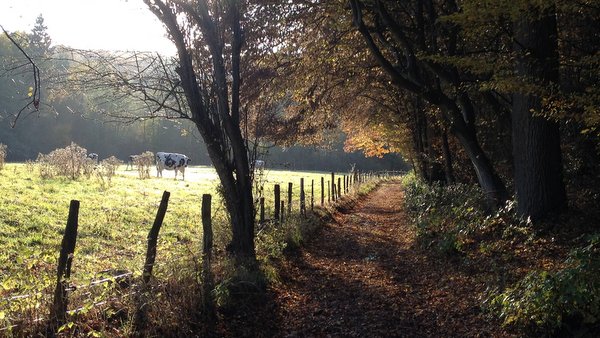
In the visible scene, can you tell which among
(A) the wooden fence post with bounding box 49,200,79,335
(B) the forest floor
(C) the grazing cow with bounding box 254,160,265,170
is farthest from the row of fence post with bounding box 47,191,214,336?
(C) the grazing cow with bounding box 254,160,265,170

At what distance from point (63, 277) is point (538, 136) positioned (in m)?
7.96

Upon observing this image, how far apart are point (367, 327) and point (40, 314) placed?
378 cm

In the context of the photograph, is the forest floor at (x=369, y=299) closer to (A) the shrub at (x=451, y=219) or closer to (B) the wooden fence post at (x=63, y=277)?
(A) the shrub at (x=451, y=219)

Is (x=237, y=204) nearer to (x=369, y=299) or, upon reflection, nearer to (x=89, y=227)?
(x=369, y=299)

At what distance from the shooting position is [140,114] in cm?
844

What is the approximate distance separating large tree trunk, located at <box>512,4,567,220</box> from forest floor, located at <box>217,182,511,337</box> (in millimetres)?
1831

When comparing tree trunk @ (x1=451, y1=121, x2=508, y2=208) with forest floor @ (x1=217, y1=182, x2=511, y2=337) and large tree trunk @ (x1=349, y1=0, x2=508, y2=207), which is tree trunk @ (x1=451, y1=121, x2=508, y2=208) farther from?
forest floor @ (x1=217, y1=182, x2=511, y2=337)

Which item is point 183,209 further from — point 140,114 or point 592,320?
point 592,320

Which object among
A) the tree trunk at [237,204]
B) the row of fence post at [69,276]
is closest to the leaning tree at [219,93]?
the tree trunk at [237,204]

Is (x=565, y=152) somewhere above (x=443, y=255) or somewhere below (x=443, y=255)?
above

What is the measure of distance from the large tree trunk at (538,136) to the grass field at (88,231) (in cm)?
542

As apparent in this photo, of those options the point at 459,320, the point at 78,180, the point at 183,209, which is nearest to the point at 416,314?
Result: the point at 459,320

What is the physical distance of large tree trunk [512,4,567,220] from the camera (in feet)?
27.9

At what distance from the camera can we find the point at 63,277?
488cm
